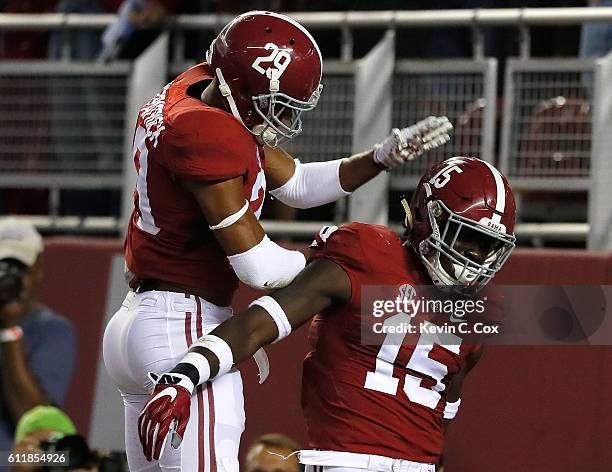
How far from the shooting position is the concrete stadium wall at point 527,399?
18.7 feet

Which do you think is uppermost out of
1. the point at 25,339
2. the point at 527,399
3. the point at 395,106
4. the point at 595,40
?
the point at 595,40

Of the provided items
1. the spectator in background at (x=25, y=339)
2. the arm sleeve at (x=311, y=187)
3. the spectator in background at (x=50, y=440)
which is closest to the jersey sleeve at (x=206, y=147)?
the arm sleeve at (x=311, y=187)

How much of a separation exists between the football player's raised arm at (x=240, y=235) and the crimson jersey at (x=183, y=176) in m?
0.05

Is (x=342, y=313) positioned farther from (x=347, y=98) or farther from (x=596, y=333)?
(x=347, y=98)

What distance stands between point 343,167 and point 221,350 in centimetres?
112

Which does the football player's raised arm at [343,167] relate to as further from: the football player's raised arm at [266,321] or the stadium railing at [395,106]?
the stadium railing at [395,106]

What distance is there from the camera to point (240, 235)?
396cm

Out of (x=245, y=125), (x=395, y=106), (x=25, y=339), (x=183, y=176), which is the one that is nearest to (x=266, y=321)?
(x=183, y=176)

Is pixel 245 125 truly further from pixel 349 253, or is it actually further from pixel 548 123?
pixel 548 123

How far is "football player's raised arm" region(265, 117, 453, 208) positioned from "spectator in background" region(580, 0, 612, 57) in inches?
81.0

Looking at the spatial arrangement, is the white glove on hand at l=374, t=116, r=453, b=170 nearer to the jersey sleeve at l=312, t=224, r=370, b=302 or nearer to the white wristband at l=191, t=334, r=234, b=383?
the jersey sleeve at l=312, t=224, r=370, b=302

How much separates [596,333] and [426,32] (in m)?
1.98

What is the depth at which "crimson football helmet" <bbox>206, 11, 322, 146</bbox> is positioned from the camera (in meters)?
4.08

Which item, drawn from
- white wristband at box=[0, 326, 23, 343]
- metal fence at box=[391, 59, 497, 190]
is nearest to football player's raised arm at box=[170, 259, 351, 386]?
white wristband at box=[0, 326, 23, 343]
